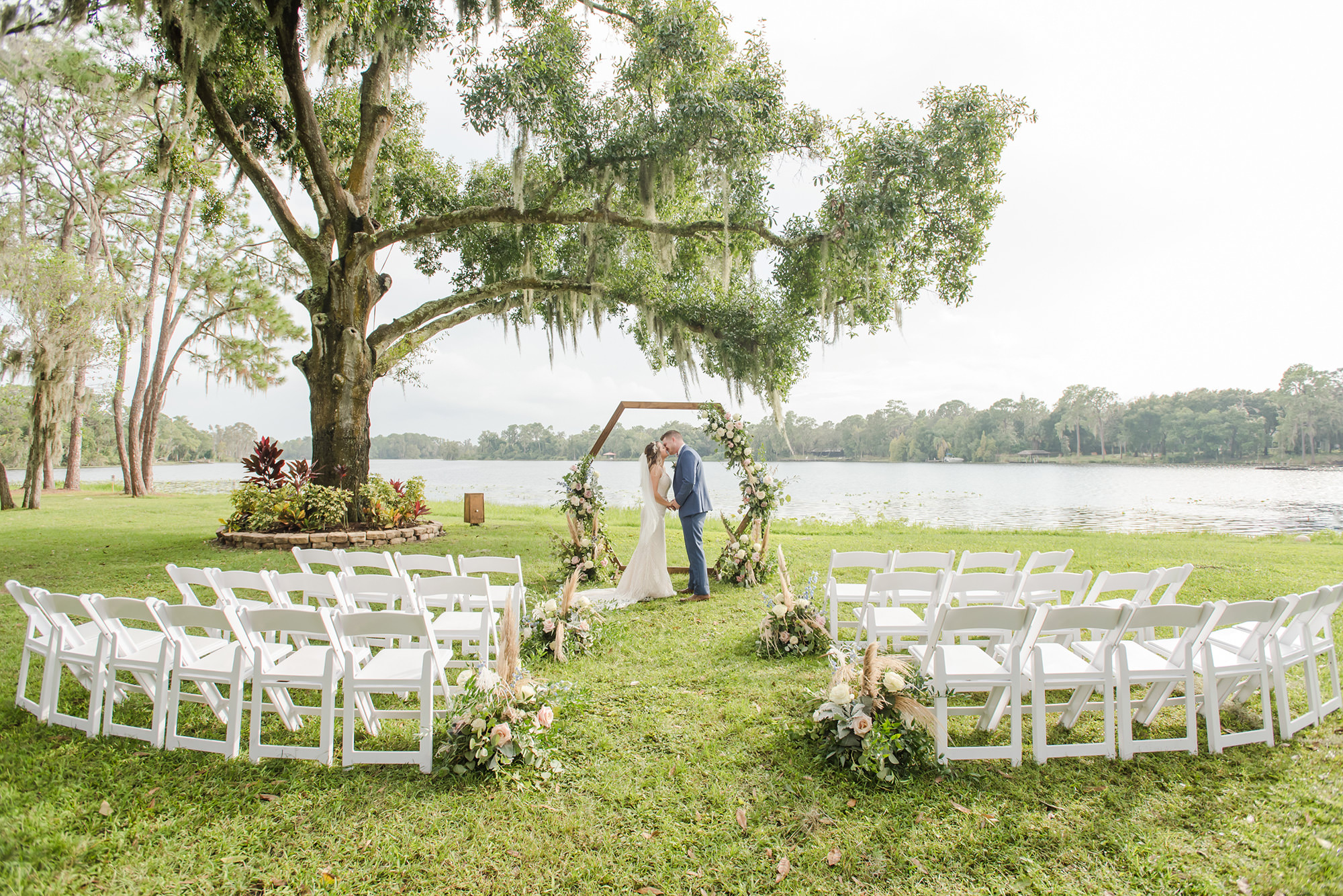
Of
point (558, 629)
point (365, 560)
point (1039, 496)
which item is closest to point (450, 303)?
point (365, 560)

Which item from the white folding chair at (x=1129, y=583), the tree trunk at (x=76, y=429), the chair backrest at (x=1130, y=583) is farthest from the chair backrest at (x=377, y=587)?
the tree trunk at (x=76, y=429)

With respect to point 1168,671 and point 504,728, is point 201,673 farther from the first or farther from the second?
point 1168,671

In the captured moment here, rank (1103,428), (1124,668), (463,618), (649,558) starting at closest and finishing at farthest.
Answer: (1124,668)
(463,618)
(649,558)
(1103,428)

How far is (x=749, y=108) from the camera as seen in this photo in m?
8.99

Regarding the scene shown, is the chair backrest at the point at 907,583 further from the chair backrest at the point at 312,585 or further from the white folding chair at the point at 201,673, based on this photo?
the white folding chair at the point at 201,673

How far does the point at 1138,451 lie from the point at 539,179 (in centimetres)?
6939

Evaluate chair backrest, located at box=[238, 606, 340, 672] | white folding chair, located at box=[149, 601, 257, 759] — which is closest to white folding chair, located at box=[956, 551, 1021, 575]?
chair backrest, located at box=[238, 606, 340, 672]

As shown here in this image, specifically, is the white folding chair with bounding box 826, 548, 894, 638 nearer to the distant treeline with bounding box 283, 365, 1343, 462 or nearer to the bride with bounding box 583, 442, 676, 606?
the bride with bounding box 583, 442, 676, 606

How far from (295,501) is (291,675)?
7657mm

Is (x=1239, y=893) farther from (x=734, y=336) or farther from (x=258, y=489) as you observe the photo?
(x=258, y=489)

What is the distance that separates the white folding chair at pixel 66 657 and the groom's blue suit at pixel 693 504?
488 centimetres

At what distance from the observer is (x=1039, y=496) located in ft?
97.0

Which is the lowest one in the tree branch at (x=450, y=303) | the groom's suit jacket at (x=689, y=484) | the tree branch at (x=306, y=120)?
the groom's suit jacket at (x=689, y=484)

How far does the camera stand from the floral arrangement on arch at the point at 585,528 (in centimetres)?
791
